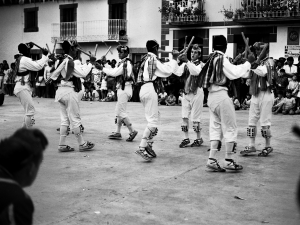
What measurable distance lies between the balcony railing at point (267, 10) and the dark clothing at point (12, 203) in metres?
20.0

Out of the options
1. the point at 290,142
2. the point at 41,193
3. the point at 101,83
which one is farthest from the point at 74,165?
Answer: the point at 101,83

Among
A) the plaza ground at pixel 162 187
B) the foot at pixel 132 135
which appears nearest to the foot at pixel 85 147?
the plaza ground at pixel 162 187

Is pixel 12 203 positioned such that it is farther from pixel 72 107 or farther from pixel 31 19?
pixel 31 19

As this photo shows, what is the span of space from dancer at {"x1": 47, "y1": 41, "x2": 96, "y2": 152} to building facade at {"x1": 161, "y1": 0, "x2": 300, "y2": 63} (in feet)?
45.4

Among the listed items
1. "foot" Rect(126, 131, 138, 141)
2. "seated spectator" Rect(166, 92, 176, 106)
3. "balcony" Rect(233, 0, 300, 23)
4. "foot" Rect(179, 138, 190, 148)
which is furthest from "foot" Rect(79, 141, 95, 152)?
"balcony" Rect(233, 0, 300, 23)

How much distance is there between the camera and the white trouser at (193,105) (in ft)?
33.0

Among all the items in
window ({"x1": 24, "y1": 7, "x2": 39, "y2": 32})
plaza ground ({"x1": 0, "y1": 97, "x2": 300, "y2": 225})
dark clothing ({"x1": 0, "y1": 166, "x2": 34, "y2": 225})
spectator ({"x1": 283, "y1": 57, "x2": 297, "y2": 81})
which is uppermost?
window ({"x1": 24, "y1": 7, "x2": 39, "y2": 32})

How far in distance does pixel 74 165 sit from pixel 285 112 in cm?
1043

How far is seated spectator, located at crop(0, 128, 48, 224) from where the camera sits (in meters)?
2.30

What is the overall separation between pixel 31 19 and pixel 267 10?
54.1 ft

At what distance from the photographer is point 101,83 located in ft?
77.2

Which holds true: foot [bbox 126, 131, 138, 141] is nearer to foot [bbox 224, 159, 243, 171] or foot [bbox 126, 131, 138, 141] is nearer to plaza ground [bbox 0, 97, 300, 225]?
plaza ground [bbox 0, 97, 300, 225]

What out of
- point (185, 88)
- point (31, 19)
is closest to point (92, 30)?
point (31, 19)

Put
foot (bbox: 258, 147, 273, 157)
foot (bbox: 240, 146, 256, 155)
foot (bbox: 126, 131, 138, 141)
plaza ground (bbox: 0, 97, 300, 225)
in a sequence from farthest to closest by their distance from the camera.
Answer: foot (bbox: 126, 131, 138, 141) → foot (bbox: 240, 146, 256, 155) → foot (bbox: 258, 147, 273, 157) → plaza ground (bbox: 0, 97, 300, 225)
